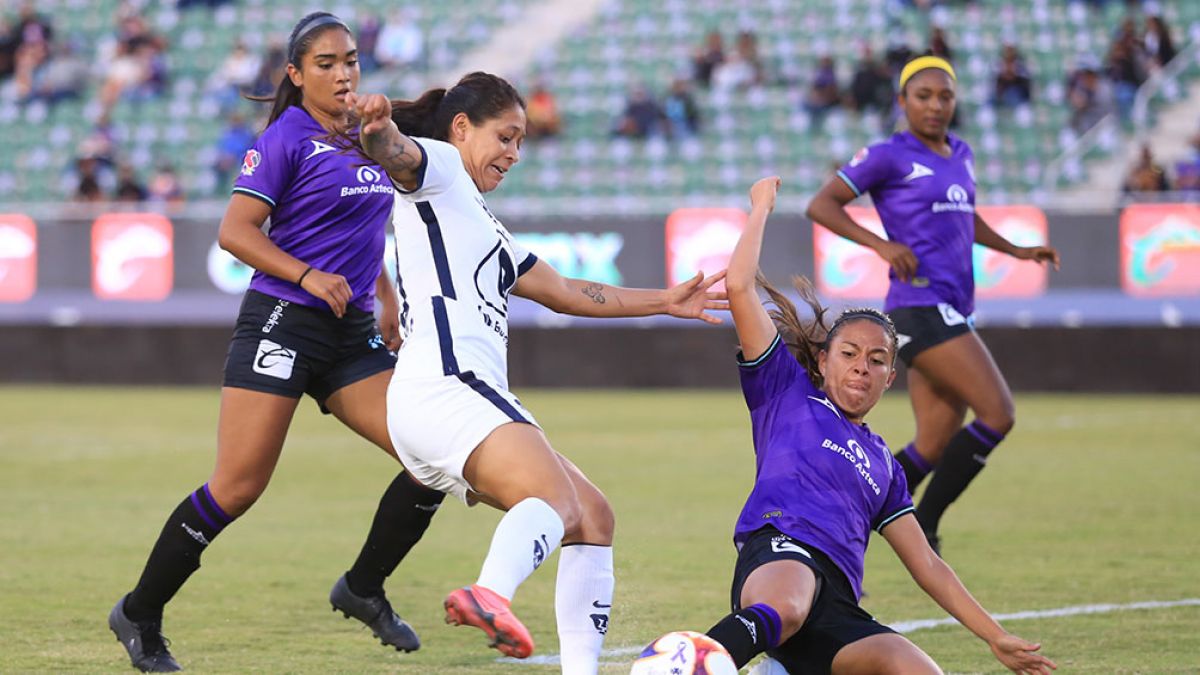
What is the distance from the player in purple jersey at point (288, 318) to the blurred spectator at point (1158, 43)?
16.5 metres

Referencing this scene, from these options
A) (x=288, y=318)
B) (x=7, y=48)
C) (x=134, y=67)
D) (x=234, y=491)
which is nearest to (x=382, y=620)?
(x=234, y=491)

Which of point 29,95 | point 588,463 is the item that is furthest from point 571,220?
point 29,95

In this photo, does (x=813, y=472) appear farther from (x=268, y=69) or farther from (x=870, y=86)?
(x=268, y=69)

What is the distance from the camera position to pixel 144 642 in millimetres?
5957

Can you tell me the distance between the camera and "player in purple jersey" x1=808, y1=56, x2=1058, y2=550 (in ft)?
27.1

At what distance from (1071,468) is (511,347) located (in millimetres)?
8507

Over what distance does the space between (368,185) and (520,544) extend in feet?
6.35

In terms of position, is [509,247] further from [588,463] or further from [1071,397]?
[1071,397]

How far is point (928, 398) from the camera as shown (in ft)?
27.9

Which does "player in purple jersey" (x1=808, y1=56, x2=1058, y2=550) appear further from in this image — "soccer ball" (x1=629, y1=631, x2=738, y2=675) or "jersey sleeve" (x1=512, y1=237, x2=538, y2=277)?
"soccer ball" (x1=629, y1=631, x2=738, y2=675)

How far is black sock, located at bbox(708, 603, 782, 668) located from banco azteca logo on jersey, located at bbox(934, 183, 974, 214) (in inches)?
156

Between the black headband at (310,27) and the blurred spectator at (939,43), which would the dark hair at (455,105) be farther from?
the blurred spectator at (939,43)

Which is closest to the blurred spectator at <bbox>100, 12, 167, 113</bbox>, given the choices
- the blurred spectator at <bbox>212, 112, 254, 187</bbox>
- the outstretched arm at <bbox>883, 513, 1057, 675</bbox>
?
the blurred spectator at <bbox>212, 112, 254, 187</bbox>

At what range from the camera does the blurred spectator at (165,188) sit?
876 inches
